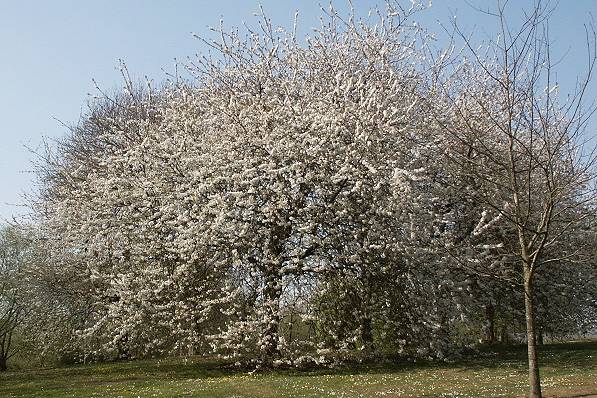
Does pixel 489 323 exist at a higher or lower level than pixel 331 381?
higher

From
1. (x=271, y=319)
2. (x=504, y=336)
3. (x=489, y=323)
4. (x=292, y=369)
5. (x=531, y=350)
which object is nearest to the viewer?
(x=531, y=350)

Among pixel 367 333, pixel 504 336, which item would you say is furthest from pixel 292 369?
pixel 504 336

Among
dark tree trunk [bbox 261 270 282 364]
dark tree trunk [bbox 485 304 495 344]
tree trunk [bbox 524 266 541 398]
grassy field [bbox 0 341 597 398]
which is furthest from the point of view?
dark tree trunk [bbox 485 304 495 344]

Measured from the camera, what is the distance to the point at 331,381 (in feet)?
39.0

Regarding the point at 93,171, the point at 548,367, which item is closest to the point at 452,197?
the point at 548,367

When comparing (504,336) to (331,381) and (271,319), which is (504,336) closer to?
(271,319)

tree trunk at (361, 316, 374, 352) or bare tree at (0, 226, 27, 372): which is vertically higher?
bare tree at (0, 226, 27, 372)

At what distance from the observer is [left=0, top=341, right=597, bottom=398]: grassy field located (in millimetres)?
10305

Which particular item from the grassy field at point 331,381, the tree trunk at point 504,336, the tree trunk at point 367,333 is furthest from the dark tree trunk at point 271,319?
the tree trunk at point 504,336

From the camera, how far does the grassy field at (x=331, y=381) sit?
406 inches

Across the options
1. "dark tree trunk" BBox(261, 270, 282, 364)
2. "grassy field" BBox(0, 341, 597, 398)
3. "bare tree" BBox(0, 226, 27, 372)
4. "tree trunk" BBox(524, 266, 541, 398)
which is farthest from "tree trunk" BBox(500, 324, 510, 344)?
"bare tree" BBox(0, 226, 27, 372)

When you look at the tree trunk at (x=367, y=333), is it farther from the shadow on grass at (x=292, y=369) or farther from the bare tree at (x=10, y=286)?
the bare tree at (x=10, y=286)

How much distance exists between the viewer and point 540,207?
15336mm

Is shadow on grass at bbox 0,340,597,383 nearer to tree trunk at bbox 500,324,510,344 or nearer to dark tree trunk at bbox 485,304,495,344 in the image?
dark tree trunk at bbox 485,304,495,344
